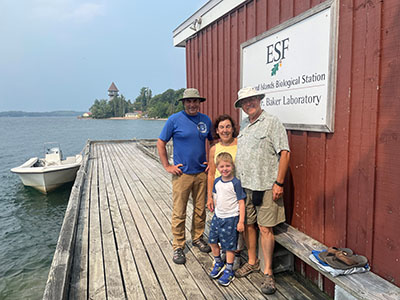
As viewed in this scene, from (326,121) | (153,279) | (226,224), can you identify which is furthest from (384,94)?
(153,279)

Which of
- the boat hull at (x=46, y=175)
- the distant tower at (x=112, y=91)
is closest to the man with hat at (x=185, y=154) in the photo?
the boat hull at (x=46, y=175)

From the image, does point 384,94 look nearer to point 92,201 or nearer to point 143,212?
point 143,212

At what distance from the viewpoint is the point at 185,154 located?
2.91 m

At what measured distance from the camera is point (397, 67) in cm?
171

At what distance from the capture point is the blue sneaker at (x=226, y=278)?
8.14ft

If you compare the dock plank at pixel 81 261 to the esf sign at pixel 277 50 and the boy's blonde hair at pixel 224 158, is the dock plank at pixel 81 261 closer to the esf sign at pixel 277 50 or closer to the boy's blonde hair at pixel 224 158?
the boy's blonde hair at pixel 224 158

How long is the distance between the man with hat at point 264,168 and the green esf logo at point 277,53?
503 millimetres

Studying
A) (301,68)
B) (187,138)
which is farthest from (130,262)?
(301,68)

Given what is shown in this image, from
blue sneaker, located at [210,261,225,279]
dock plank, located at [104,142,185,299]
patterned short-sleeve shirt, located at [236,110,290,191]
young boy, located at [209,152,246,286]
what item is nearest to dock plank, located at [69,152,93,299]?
dock plank, located at [104,142,185,299]

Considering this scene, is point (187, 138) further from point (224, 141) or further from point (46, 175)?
point (46, 175)

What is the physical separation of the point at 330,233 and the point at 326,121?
86cm

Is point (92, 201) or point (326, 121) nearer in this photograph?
point (326, 121)

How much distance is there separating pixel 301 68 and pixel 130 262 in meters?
2.40

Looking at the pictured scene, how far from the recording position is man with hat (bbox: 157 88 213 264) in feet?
9.43
